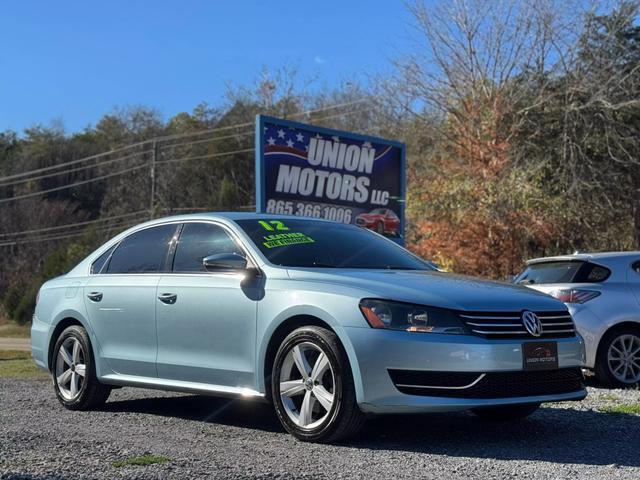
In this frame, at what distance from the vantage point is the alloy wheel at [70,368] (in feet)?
25.5

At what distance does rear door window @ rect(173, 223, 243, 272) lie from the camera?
6.97m

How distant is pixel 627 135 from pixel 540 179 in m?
2.70

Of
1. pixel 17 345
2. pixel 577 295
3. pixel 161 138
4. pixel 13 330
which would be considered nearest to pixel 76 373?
pixel 577 295

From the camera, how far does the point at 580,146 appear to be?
2256cm

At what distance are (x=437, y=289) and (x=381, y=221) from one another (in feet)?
38.8

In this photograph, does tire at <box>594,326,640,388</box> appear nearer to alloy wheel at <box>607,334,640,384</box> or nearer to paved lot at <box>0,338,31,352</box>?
alloy wheel at <box>607,334,640,384</box>

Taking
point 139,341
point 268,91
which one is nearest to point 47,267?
point 268,91

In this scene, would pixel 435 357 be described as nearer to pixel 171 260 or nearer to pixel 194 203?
pixel 171 260

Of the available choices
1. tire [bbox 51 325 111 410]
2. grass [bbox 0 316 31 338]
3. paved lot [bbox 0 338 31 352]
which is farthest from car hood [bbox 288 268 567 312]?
grass [bbox 0 316 31 338]

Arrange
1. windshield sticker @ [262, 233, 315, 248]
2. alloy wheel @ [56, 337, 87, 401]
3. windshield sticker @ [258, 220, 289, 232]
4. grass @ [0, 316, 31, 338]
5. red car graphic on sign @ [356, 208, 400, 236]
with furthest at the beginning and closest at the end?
grass @ [0, 316, 31, 338] < red car graphic on sign @ [356, 208, 400, 236] < alloy wheel @ [56, 337, 87, 401] < windshield sticker @ [258, 220, 289, 232] < windshield sticker @ [262, 233, 315, 248]

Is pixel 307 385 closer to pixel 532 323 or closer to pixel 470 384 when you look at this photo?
pixel 470 384

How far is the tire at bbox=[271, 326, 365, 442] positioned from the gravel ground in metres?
0.14

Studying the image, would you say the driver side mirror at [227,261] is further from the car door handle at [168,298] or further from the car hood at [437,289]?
the car door handle at [168,298]

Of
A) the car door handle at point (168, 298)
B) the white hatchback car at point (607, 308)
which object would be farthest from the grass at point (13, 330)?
the car door handle at point (168, 298)
